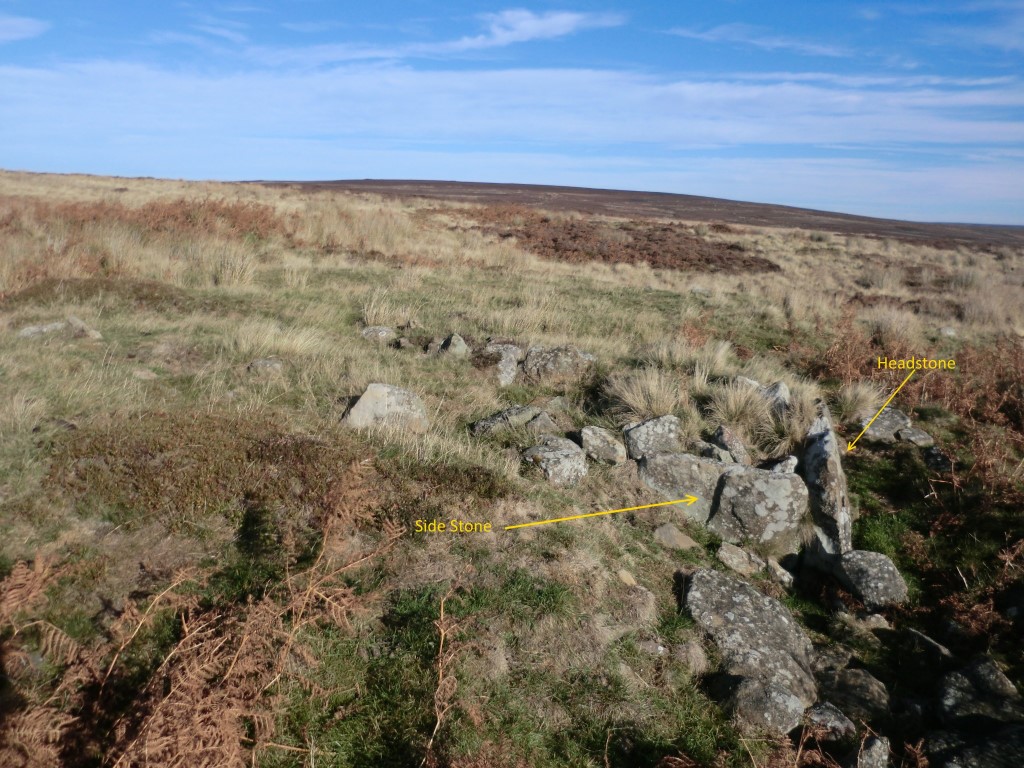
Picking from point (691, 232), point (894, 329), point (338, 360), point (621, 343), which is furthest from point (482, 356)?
point (691, 232)

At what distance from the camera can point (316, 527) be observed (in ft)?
14.2

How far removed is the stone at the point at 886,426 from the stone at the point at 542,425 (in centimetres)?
372

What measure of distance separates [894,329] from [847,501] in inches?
208

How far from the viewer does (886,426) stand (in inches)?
293

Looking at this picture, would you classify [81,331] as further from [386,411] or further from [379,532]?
[379,532]

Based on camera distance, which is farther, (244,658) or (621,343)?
(621,343)

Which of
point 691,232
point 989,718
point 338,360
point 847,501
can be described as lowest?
point 989,718

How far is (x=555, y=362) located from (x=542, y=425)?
174 centimetres

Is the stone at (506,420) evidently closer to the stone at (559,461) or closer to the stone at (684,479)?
the stone at (559,461)

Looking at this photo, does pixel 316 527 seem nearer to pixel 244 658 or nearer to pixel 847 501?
pixel 244 658

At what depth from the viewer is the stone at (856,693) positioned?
13.9 feet

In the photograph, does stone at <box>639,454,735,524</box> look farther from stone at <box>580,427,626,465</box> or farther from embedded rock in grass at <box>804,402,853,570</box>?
embedded rock in grass at <box>804,402,853,570</box>

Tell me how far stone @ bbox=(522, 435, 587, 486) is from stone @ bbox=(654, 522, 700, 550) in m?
0.81

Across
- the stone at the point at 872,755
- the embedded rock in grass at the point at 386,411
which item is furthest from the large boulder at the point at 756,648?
the embedded rock in grass at the point at 386,411
